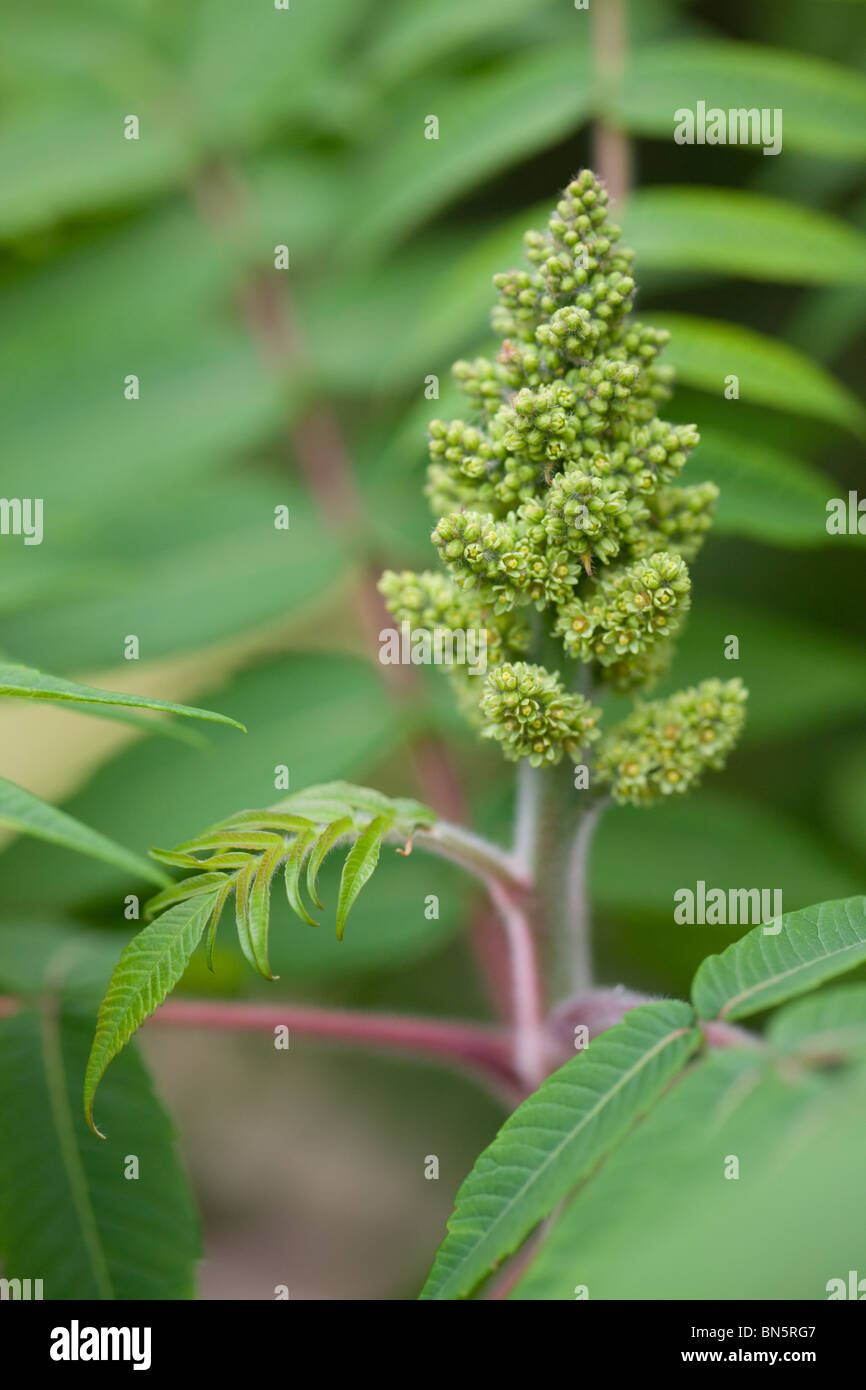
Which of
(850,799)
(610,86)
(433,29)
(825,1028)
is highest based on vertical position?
(433,29)

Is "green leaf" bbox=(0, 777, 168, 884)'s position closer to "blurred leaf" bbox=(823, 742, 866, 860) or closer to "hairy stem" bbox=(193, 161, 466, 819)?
"hairy stem" bbox=(193, 161, 466, 819)

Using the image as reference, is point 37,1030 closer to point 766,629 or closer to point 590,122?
point 766,629

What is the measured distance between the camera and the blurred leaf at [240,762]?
98.3 inches

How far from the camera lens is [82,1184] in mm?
1692

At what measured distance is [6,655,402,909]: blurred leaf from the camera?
2.50 metres

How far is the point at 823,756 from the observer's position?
11.2ft

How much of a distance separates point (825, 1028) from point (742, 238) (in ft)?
5.63

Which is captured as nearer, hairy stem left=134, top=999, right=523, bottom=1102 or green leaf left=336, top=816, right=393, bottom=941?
green leaf left=336, top=816, right=393, bottom=941

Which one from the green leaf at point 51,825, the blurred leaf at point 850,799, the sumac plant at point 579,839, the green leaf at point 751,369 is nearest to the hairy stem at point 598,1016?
the sumac plant at point 579,839

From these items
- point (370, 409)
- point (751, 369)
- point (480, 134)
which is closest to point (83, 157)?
point (480, 134)

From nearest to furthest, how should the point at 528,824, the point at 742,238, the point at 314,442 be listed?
the point at 528,824 < the point at 742,238 < the point at 314,442

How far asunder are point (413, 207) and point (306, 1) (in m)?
1.13

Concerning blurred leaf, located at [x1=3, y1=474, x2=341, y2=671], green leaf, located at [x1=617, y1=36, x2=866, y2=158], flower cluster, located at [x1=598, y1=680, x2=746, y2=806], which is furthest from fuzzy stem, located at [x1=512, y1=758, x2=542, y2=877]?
green leaf, located at [x1=617, y1=36, x2=866, y2=158]

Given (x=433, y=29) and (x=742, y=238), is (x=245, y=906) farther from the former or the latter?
(x=433, y=29)
